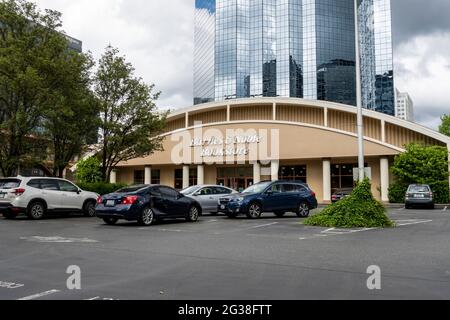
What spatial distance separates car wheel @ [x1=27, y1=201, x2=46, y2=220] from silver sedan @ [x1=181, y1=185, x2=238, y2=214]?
6282 millimetres

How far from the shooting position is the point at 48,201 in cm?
1809

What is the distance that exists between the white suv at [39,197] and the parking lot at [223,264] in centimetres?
408

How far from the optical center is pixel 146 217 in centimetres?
1535

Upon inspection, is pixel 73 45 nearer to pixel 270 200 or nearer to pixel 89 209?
pixel 89 209

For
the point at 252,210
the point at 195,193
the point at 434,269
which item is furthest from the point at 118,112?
the point at 434,269

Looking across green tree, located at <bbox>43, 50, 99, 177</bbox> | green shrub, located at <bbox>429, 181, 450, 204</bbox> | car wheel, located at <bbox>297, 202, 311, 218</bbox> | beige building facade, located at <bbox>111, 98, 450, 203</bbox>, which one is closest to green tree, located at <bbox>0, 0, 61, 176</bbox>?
green tree, located at <bbox>43, 50, 99, 177</bbox>

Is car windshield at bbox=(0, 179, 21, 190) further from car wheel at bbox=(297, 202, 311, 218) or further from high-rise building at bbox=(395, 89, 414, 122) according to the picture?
high-rise building at bbox=(395, 89, 414, 122)

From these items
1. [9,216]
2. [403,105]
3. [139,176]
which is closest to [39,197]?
[9,216]

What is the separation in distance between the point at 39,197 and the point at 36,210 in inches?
20.6

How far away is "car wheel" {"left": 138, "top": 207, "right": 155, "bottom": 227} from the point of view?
15.2 meters

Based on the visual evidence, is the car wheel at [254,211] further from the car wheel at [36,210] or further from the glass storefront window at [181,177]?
the glass storefront window at [181,177]

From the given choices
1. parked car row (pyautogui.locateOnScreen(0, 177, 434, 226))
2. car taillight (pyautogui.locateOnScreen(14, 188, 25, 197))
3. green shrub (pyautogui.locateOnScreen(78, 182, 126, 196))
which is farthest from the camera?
green shrub (pyautogui.locateOnScreen(78, 182, 126, 196))

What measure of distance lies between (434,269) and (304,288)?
2.79m
